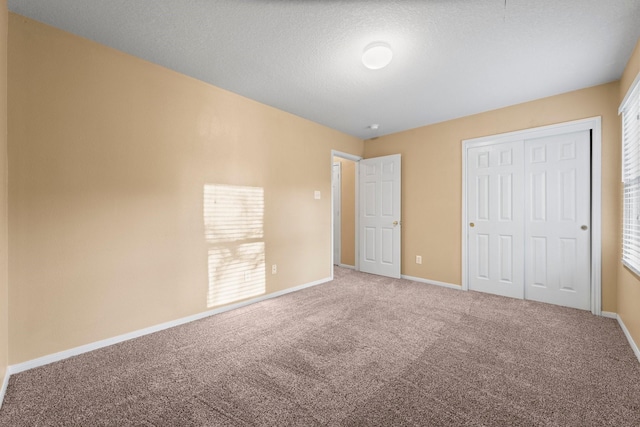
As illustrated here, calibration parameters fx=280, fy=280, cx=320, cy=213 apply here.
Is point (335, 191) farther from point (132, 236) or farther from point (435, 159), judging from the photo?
point (132, 236)

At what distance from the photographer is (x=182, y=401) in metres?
1.64

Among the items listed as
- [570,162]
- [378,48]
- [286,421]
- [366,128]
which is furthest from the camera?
[366,128]

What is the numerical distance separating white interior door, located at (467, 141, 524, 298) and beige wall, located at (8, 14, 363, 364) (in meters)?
3.02

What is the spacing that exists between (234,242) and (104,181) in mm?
1337

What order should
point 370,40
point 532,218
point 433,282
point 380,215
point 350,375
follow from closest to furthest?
point 350,375 < point 370,40 < point 532,218 < point 433,282 < point 380,215

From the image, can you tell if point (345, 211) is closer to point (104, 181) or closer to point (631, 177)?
point (631, 177)

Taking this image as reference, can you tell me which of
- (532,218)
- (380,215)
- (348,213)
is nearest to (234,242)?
(380,215)

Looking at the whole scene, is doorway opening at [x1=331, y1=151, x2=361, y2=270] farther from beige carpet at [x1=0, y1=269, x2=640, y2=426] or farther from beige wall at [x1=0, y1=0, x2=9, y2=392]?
beige wall at [x1=0, y1=0, x2=9, y2=392]

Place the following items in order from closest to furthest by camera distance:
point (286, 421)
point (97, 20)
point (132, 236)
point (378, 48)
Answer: point (286, 421)
point (97, 20)
point (378, 48)
point (132, 236)

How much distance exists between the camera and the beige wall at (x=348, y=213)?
5.41 m

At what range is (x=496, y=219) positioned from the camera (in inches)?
145

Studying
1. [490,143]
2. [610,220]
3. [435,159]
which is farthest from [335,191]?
[610,220]

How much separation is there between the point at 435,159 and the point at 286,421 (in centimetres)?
384

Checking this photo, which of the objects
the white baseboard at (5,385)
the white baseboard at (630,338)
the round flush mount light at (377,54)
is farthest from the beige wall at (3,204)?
the white baseboard at (630,338)
